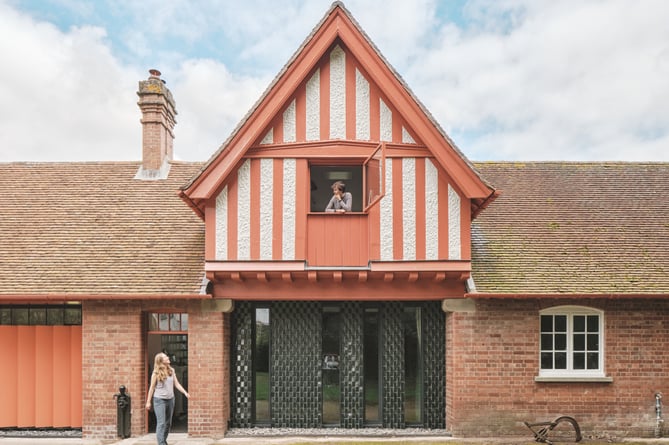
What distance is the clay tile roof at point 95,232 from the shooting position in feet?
30.6

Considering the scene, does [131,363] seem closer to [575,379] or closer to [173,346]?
[173,346]

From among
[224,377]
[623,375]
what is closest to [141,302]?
[224,377]

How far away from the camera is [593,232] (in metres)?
10.6

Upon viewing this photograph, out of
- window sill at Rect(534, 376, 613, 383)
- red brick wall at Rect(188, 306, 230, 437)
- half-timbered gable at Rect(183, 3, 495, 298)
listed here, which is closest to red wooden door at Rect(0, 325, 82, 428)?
red brick wall at Rect(188, 306, 230, 437)

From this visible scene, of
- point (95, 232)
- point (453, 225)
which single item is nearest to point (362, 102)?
point (453, 225)

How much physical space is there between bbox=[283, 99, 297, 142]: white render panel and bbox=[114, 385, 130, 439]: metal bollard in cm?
546

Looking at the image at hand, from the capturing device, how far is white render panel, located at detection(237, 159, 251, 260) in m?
8.95

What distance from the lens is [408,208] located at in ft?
29.3

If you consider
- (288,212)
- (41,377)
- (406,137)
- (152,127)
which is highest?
(152,127)

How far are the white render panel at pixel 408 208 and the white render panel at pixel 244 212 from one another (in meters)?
2.75

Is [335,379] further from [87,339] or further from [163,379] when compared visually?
[87,339]

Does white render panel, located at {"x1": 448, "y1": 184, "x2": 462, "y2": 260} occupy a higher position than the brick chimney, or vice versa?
the brick chimney

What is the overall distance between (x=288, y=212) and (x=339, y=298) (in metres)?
1.87

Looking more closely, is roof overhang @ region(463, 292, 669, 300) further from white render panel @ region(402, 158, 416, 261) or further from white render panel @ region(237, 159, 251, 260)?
white render panel @ region(237, 159, 251, 260)
